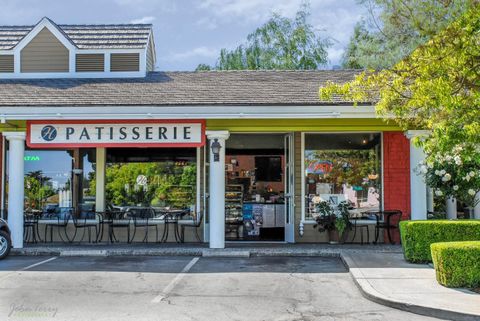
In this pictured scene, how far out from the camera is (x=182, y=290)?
27.5 ft

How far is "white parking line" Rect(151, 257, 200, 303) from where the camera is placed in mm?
7793

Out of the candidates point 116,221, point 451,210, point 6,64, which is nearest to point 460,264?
point 451,210

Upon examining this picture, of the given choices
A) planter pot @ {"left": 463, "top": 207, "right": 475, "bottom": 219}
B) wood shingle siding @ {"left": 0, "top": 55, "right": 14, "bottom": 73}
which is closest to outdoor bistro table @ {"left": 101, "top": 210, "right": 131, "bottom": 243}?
wood shingle siding @ {"left": 0, "top": 55, "right": 14, "bottom": 73}

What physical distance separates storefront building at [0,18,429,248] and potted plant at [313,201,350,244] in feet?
1.27

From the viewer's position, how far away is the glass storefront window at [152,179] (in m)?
14.5

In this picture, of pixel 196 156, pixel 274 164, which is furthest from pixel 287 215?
pixel 196 156

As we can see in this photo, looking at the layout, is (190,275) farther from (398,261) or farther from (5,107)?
(5,107)

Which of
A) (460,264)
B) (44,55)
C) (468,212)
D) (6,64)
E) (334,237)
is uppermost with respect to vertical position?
(44,55)

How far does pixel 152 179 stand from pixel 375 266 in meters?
6.92

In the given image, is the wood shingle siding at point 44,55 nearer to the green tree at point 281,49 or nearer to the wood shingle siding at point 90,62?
the wood shingle siding at point 90,62

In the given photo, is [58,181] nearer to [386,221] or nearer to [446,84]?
[386,221]

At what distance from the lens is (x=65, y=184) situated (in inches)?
577

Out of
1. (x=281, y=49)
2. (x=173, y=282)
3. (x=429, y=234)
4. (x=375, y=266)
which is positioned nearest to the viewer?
(x=173, y=282)

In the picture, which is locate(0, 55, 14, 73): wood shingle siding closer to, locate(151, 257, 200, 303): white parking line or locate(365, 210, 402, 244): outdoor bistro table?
locate(151, 257, 200, 303): white parking line
